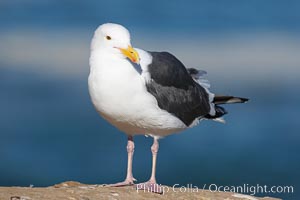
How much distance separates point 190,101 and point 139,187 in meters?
0.95

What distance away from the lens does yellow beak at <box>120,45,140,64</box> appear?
5.40 metres

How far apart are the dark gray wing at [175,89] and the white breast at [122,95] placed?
115 millimetres

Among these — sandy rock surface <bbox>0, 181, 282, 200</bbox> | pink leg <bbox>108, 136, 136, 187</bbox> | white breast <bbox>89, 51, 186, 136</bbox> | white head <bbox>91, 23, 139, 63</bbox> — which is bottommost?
sandy rock surface <bbox>0, 181, 282, 200</bbox>

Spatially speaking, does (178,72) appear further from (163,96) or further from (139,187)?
(139,187)

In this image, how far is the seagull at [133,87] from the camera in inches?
215

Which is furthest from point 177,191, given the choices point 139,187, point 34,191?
point 34,191

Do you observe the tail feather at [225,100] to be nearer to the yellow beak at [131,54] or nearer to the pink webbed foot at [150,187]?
the pink webbed foot at [150,187]

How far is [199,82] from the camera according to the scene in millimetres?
6699

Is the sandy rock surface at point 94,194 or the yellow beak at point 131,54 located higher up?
the yellow beak at point 131,54

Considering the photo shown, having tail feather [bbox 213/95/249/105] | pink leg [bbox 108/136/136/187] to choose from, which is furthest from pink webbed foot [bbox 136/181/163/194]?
tail feather [bbox 213/95/249/105]

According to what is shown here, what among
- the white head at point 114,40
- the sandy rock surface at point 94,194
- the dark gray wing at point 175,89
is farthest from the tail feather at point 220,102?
the white head at point 114,40

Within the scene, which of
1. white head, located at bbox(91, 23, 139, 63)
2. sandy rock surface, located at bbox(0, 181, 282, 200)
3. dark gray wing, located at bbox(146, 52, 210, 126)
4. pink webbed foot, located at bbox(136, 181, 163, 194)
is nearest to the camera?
sandy rock surface, located at bbox(0, 181, 282, 200)

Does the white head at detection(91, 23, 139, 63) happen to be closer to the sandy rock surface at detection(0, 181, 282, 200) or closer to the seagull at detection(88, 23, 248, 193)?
the seagull at detection(88, 23, 248, 193)

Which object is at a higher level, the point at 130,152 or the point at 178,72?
the point at 178,72
